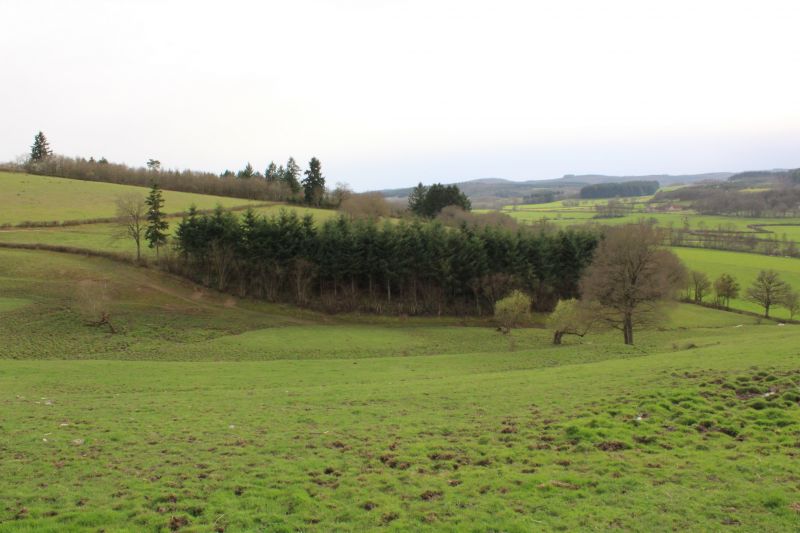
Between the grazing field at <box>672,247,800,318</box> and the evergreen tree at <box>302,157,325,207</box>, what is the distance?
77461 millimetres

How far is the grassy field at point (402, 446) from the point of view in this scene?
10.3m

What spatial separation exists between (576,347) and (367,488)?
33338 mm

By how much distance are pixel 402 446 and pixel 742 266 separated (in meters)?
104

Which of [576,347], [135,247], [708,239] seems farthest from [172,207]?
[708,239]

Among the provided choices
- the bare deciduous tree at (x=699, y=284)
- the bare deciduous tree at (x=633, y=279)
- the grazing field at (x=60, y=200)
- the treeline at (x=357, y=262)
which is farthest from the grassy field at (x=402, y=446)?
the bare deciduous tree at (x=699, y=284)

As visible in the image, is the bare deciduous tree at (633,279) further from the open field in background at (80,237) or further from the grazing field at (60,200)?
the grazing field at (60,200)

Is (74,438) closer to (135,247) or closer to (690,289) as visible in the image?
(135,247)

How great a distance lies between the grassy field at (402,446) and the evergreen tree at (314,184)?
79.2 metres

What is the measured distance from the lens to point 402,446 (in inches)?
583

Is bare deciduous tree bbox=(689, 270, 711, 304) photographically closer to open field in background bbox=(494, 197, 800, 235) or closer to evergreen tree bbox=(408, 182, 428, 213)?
open field in background bbox=(494, 197, 800, 235)

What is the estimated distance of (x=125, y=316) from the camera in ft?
154

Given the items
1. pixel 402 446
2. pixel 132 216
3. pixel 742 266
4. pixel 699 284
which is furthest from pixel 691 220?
pixel 402 446

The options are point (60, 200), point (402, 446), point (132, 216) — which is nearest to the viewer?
point (402, 446)

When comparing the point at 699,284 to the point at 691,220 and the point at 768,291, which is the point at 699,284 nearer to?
the point at 768,291
